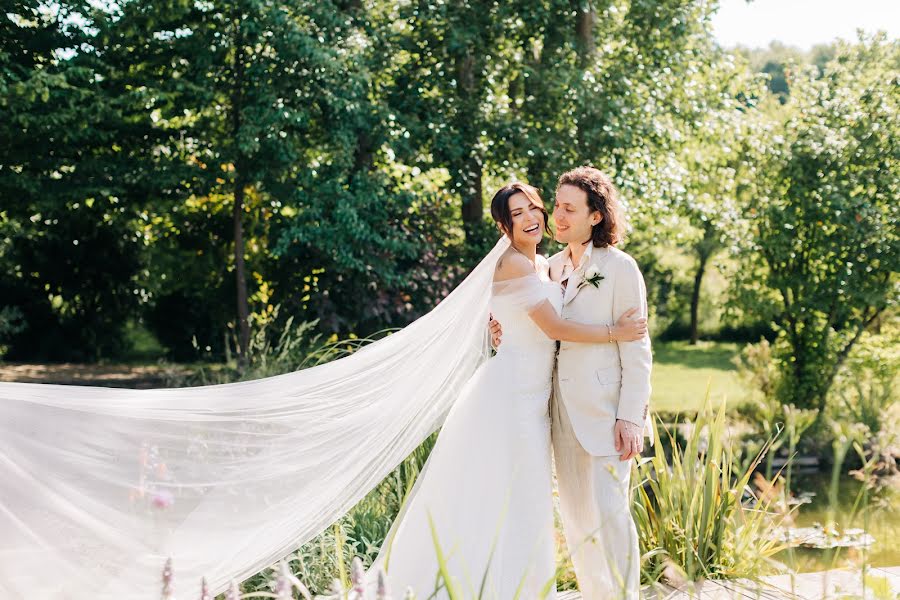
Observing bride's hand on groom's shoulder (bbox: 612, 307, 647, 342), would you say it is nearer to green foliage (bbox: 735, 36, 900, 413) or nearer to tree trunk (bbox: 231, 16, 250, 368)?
tree trunk (bbox: 231, 16, 250, 368)

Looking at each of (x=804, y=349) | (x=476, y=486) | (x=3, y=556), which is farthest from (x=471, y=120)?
(x=3, y=556)

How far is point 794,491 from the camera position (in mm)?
9070

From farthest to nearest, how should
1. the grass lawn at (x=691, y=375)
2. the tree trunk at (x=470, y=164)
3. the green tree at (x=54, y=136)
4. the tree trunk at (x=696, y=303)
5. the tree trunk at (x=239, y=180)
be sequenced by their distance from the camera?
1. the tree trunk at (x=696, y=303)
2. the grass lawn at (x=691, y=375)
3. the tree trunk at (x=470, y=164)
4. the tree trunk at (x=239, y=180)
5. the green tree at (x=54, y=136)

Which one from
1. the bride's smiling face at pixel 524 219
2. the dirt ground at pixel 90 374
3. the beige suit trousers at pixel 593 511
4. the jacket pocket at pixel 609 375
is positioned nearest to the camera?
the beige suit trousers at pixel 593 511

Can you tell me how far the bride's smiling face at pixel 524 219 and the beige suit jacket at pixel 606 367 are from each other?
12.9 inches

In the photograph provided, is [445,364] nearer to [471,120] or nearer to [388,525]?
[388,525]

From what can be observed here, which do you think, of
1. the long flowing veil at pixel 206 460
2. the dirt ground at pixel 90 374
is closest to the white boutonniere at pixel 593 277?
the long flowing veil at pixel 206 460

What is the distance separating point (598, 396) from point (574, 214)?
0.77 meters

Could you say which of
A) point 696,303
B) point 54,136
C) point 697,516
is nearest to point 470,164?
point 54,136

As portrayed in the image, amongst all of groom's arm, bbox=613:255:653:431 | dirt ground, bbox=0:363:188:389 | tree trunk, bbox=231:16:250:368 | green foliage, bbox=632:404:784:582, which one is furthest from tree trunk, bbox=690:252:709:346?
groom's arm, bbox=613:255:653:431

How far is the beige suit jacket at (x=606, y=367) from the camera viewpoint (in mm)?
3334

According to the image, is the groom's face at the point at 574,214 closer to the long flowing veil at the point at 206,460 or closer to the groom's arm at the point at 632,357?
the groom's arm at the point at 632,357

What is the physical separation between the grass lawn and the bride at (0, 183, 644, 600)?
29.3 ft

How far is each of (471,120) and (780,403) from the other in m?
5.70
